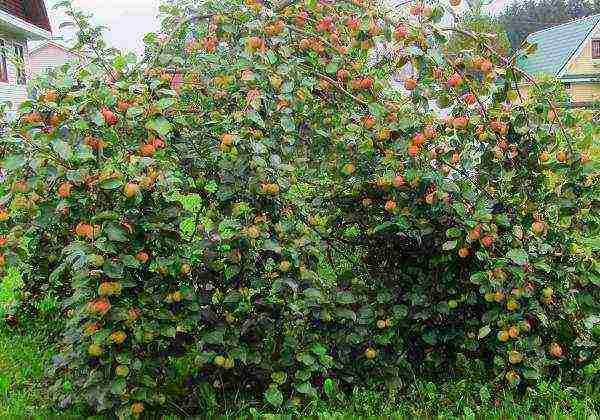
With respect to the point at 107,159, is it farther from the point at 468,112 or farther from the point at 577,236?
the point at 577,236

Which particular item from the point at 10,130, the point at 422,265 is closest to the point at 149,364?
the point at 10,130

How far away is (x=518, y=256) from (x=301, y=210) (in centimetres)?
85

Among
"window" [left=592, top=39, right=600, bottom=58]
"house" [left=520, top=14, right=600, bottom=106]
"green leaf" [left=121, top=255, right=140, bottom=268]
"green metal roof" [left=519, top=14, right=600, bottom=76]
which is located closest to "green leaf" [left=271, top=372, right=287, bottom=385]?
"green leaf" [left=121, top=255, right=140, bottom=268]

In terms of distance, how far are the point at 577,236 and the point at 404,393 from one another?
1016 mm

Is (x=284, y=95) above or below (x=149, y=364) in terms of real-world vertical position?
above

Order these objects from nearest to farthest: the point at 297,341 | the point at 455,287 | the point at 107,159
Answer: the point at 107,159, the point at 297,341, the point at 455,287

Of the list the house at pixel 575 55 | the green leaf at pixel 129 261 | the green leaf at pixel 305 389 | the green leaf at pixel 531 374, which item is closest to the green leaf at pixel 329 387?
the green leaf at pixel 305 389

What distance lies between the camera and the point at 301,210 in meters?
2.79

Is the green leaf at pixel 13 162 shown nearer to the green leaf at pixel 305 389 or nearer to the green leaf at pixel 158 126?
the green leaf at pixel 158 126

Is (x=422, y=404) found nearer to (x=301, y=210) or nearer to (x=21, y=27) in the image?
(x=301, y=210)

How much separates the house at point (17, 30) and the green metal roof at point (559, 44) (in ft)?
47.1

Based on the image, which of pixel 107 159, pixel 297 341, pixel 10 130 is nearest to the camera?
pixel 107 159

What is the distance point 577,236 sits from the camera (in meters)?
3.01

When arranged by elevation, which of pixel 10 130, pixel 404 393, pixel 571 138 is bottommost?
pixel 404 393
